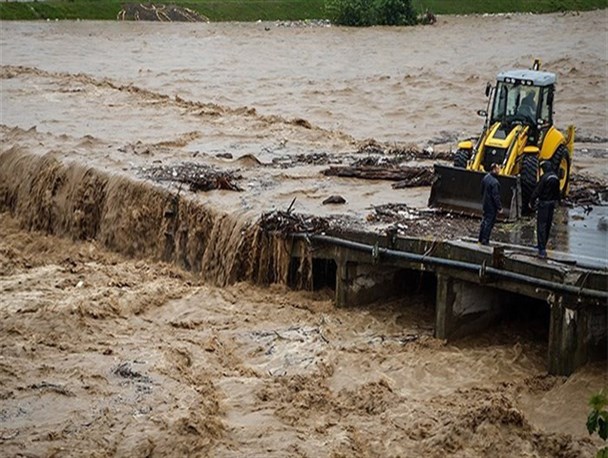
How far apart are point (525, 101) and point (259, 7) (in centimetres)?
4839

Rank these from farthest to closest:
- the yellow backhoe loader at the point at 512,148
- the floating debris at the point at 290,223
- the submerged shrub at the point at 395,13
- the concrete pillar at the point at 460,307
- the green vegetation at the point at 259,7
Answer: the submerged shrub at the point at 395,13 < the green vegetation at the point at 259,7 < the yellow backhoe loader at the point at 512,148 < the floating debris at the point at 290,223 < the concrete pillar at the point at 460,307

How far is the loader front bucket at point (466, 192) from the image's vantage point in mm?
18188

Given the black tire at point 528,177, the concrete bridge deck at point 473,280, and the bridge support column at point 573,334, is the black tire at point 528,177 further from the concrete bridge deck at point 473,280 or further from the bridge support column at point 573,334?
the bridge support column at point 573,334

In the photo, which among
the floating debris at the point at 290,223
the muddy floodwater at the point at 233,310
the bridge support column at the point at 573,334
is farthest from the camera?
the floating debris at the point at 290,223

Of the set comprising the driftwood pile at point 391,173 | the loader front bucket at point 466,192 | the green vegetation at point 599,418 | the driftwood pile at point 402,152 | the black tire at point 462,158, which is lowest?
the driftwood pile at point 402,152

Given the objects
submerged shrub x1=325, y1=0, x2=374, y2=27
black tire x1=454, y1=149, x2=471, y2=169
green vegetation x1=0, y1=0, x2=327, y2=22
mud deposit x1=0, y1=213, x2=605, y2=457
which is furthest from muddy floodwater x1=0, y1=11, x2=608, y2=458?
submerged shrub x1=325, y1=0, x2=374, y2=27

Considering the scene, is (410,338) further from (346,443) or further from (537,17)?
(537,17)

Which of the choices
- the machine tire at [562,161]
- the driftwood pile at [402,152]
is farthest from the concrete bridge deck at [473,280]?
the driftwood pile at [402,152]

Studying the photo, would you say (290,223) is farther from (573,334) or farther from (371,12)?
(371,12)

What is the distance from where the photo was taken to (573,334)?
Answer: 49.8 feet

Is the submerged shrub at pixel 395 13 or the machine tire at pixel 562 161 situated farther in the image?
the submerged shrub at pixel 395 13

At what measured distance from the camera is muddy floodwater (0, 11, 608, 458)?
46.0 feet

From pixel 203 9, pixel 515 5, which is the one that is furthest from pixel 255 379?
pixel 515 5

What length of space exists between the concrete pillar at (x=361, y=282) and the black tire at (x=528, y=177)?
2.44 meters
